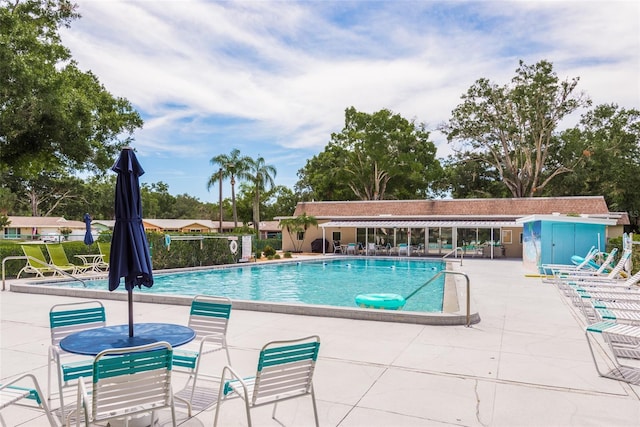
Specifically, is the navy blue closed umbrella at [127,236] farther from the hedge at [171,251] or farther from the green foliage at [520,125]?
the green foliage at [520,125]

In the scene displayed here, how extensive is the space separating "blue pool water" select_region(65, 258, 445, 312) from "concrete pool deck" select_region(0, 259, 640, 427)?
13.0 ft

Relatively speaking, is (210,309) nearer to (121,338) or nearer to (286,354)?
(121,338)

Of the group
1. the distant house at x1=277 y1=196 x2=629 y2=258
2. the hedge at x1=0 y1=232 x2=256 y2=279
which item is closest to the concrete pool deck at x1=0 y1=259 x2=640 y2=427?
the hedge at x1=0 y1=232 x2=256 y2=279

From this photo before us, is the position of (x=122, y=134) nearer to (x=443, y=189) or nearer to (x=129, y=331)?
(x=129, y=331)

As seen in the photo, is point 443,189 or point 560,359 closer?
point 560,359

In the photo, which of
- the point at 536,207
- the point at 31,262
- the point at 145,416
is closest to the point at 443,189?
the point at 536,207

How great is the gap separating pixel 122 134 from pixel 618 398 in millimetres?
20551

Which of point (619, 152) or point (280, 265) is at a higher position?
point (619, 152)

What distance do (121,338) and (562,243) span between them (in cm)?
1709

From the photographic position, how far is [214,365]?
595 cm

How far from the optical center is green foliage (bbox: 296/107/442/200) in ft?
145

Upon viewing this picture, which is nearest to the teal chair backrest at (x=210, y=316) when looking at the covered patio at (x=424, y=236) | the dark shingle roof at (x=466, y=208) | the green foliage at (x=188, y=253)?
the green foliage at (x=188, y=253)

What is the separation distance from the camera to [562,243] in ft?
57.7

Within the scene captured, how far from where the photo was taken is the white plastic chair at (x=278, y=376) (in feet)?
12.0
